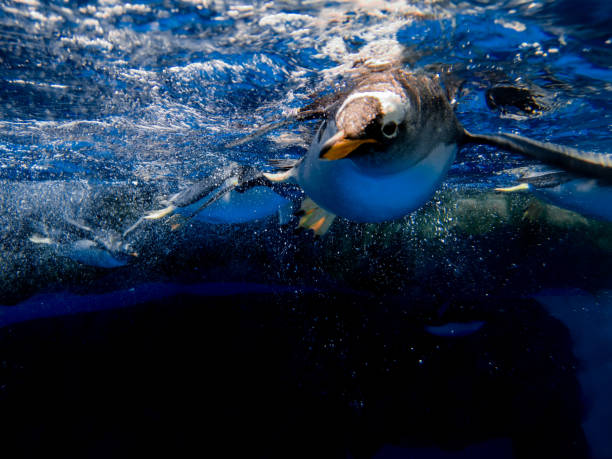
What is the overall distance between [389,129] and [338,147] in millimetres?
371

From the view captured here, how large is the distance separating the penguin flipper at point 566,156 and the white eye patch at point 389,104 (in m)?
1.01

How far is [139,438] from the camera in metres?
6.84

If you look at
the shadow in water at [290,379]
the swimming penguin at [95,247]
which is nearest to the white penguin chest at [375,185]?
the shadow in water at [290,379]

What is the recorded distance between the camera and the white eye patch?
155 cm

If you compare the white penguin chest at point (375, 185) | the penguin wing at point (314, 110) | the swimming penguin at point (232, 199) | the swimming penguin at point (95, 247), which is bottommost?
the swimming penguin at point (95, 247)

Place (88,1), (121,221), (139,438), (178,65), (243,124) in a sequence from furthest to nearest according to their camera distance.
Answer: (121,221)
(139,438)
(243,124)
(178,65)
(88,1)

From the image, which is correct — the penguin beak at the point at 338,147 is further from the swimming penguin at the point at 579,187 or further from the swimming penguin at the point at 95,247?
the swimming penguin at the point at 95,247

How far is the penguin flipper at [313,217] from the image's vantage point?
319 centimetres

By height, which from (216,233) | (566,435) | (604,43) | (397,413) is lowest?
(566,435)

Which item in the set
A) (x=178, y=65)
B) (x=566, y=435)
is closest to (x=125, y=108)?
(x=178, y=65)

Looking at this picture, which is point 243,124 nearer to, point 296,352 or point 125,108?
point 125,108

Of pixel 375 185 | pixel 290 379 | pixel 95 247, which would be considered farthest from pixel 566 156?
pixel 95 247

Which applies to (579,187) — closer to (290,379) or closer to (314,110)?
(314,110)

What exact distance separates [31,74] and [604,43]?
7.44 m
